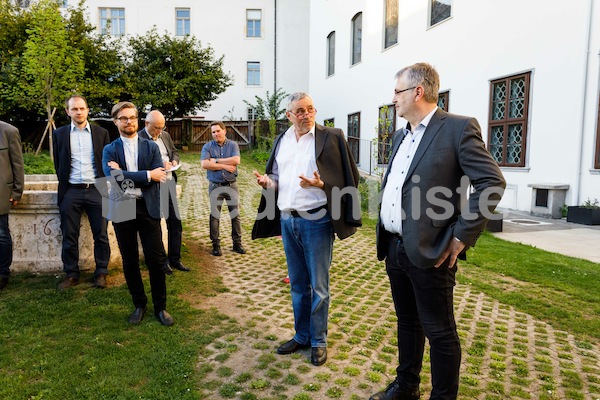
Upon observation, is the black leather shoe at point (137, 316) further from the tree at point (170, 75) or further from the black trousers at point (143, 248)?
the tree at point (170, 75)

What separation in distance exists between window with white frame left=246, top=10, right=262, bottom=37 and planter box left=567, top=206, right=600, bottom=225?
81.8ft

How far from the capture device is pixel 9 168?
4.93 m

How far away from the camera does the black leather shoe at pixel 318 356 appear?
3.52m

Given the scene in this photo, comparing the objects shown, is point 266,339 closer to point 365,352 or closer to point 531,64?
point 365,352

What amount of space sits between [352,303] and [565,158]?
27.2 feet

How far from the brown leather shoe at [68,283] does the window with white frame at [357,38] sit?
1745 centimetres

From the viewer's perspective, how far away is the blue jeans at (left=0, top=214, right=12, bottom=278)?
16.3 feet

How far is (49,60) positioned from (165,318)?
11.9 m

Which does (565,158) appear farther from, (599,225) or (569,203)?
(599,225)

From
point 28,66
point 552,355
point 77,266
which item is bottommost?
point 552,355

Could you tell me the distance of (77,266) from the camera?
516 cm

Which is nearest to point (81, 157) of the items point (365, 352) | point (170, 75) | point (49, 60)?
point (365, 352)

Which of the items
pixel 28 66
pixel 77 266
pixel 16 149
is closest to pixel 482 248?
pixel 77 266

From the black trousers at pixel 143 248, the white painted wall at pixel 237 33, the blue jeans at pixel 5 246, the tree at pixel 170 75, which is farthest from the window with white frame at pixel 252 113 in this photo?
the black trousers at pixel 143 248
